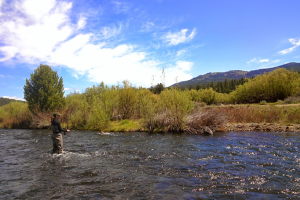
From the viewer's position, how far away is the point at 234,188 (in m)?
8.84

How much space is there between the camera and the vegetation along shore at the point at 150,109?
2491cm

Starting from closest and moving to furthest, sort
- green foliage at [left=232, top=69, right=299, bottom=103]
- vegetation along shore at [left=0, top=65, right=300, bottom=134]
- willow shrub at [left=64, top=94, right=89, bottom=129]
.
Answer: vegetation along shore at [left=0, top=65, right=300, bottom=134] → willow shrub at [left=64, top=94, right=89, bottom=129] → green foliage at [left=232, top=69, right=299, bottom=103]

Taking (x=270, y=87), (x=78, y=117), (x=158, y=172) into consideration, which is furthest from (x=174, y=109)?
(x=270, y=87)

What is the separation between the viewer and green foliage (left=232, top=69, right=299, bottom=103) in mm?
56406

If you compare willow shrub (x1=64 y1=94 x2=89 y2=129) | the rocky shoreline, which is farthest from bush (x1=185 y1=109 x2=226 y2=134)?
willow shrub (x1=64 y1=94 x2=89 y2=129)

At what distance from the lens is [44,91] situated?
4488cm

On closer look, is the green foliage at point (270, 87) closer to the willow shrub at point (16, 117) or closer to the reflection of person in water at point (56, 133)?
the willow shrub at point (16, 117)

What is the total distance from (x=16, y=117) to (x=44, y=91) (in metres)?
7.82

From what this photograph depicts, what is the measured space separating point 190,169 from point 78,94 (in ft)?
114

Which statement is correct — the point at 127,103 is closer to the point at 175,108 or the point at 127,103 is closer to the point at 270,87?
the point at 175,108

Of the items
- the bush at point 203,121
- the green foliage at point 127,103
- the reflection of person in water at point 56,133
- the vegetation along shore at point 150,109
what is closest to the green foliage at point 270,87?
the vegetation along shore at point 150,109

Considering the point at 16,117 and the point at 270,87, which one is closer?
the point at 16,117

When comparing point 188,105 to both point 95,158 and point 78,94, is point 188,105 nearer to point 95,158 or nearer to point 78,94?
point 95,158

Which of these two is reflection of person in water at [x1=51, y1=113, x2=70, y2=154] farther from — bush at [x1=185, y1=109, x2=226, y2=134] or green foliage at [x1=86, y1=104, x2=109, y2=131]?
green foliage at [x1=86, y1=104, x2=109, y2=131]
